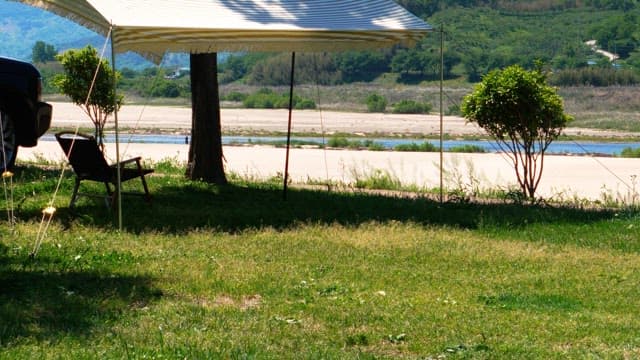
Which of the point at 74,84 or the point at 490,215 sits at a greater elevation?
the point at 74,84

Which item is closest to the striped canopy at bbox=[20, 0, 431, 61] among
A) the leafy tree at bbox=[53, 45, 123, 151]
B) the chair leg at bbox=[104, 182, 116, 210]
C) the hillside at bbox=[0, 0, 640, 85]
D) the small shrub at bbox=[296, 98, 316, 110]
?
the chair leg at bbox=[104, 182, 116, 210]

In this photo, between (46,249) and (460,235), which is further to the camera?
(460,235)

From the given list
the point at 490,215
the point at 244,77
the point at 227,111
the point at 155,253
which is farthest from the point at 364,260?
the point at 244,77

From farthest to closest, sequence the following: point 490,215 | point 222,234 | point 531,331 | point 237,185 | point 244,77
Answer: point 244,77 < point 237,185 < point 490,215 < point 222,234 < point 531,331

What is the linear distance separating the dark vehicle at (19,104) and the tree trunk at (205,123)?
2.20 meters

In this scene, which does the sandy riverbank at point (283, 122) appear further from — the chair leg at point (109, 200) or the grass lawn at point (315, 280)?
the grass lawn at point (315, 280)

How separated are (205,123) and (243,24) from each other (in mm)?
2803

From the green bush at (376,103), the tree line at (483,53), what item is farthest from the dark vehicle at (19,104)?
the tree line at (483,53)

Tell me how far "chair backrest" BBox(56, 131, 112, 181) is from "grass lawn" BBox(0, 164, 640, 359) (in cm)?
42

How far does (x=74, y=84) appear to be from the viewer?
19.9 meters

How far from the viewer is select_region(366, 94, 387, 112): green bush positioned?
197 ft

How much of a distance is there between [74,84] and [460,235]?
32.2 feet

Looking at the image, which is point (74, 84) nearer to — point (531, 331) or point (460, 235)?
point (460, 235)

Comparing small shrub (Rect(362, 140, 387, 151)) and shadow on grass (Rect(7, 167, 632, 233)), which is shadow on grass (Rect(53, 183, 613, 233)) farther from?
small shrub (Rect(362, 140, 387, 151))
